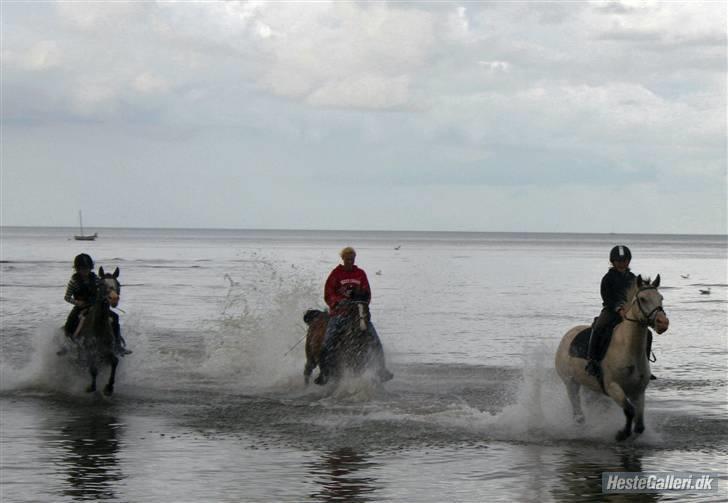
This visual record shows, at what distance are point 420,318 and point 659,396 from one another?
17373mm

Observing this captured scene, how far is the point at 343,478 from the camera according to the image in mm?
11266

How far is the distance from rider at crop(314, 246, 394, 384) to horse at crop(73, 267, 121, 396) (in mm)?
3421

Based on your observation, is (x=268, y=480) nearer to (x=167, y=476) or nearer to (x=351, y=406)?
(x=167, y=476)

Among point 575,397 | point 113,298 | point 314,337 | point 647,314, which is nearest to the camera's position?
point 647,314

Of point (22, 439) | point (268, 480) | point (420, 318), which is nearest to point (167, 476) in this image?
point (268, 480)

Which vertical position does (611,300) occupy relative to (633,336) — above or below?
above

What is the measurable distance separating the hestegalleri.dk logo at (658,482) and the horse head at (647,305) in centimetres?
162

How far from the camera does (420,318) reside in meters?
35.2

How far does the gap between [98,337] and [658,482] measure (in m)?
9.63

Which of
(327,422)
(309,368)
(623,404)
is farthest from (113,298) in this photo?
(623,404)

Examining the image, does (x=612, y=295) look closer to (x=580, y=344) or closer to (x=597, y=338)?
(x=597, y=338)

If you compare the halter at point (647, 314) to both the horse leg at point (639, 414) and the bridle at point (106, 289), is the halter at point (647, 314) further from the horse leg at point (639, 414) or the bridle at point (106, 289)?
the bridle at point (106, 289)

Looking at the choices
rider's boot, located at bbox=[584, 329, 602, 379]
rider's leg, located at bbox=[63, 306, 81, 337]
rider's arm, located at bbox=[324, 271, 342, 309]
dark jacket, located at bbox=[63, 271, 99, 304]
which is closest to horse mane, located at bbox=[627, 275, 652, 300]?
rider's boot, located at bbox=[584, 329, 602, 379]

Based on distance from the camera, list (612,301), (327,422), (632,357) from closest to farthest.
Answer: (632,357), (612,301), (327,422)
